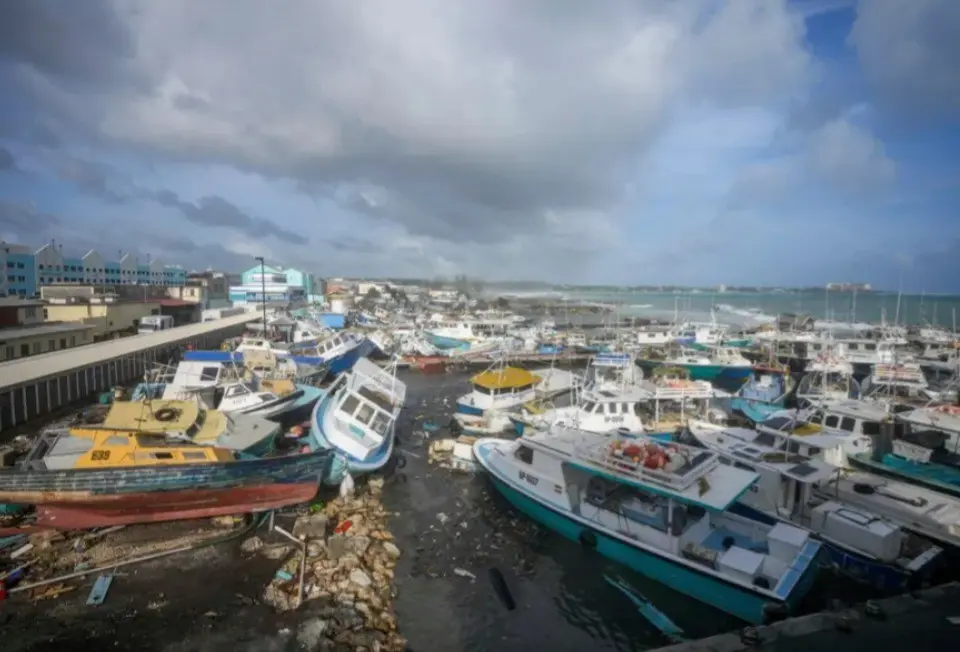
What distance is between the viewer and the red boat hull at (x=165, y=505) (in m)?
13.2

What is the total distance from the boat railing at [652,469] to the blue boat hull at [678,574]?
5.55 feet

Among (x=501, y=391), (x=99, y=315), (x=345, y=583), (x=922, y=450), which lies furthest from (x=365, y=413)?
(x=99, y=315)

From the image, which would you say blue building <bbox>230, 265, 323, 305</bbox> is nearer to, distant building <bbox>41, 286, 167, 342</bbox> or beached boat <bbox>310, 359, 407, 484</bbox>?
distant building <bbox>41, 286, 167, 342</bbox>

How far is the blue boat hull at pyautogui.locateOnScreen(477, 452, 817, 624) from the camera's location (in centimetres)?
1041

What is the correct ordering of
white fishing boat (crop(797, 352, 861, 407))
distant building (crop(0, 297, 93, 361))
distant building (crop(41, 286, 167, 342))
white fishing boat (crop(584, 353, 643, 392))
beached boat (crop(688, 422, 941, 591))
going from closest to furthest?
beached boat (crop(688, 422, 941, 591))
white fishing boat (crop(797, 352, 861, 407))
white fishing boat (crop(584, 353, 643, 392))
distant building (crop(0, 297, 93, 361))
distant building (crop(41, 286, 167, 342))

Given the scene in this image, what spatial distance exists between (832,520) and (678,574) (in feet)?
14.1

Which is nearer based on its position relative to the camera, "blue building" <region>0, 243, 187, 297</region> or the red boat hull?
the red boat hull

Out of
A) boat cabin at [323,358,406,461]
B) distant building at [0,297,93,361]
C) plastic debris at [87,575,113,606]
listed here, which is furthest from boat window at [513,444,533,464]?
distant building at [0,297,93,361]

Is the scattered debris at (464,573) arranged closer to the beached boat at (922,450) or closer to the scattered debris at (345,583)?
the scattered debris at (345,583)

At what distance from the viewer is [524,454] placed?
15.8 metres

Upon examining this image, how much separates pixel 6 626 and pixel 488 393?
1842 centimetres

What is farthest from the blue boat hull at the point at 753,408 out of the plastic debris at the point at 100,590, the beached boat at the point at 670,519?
the plastic debris at the point at 100,590

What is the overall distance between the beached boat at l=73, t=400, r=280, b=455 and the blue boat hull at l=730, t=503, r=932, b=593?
15787 millimetres

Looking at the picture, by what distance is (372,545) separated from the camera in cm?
1353
